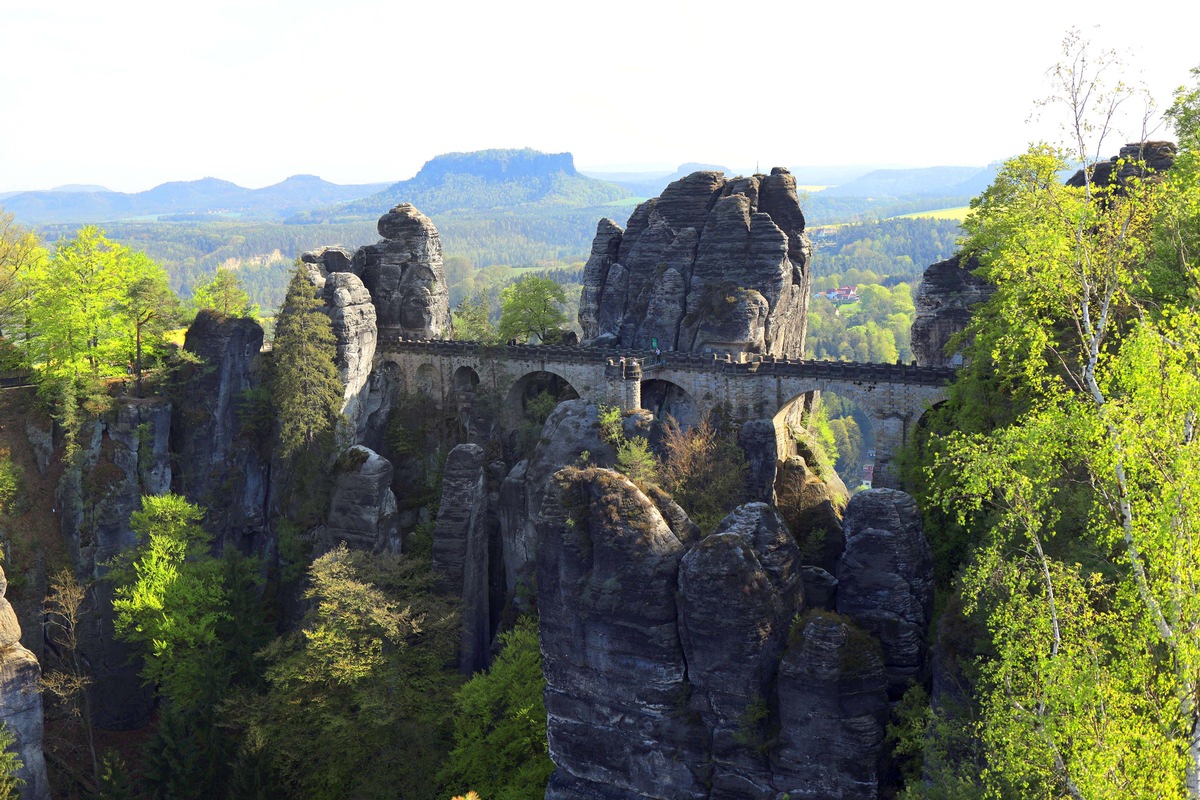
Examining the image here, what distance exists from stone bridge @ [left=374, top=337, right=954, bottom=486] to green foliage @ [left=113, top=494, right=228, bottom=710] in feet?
48.8

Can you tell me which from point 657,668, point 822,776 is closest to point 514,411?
point 657,668

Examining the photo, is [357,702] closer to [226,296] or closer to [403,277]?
[403,277]

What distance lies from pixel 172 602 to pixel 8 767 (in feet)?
26.1

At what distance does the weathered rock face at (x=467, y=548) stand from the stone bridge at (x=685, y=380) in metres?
6.59

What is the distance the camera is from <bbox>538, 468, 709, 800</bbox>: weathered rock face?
24.9m

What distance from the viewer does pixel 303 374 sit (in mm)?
43594

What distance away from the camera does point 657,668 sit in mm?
24938

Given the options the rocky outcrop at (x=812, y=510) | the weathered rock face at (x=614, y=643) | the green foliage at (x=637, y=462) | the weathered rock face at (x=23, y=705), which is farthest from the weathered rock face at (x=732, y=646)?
the weathered rock face at (x=23, y=705)

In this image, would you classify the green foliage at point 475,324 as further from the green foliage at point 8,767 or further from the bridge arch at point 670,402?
the green foliage at point 8,767

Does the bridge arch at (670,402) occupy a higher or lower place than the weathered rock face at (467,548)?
higher

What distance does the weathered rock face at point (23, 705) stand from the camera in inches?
1350

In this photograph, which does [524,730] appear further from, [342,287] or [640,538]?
[342,287]

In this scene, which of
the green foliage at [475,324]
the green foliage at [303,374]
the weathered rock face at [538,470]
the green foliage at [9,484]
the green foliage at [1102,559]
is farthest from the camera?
the green foliage at [475,324]

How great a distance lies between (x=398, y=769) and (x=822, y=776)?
609 inches
